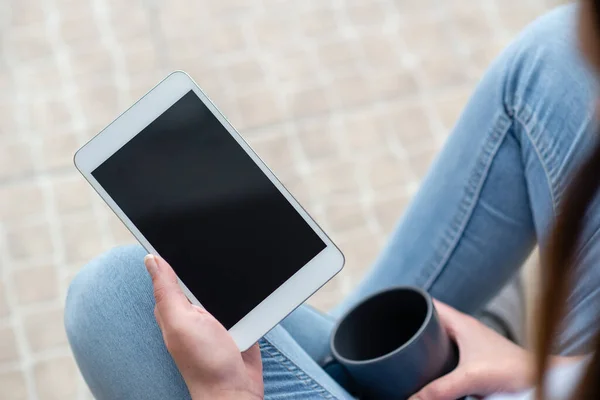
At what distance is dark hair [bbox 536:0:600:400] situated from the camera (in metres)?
0.39

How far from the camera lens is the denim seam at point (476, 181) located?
74cm

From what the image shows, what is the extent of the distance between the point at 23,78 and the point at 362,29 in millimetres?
664

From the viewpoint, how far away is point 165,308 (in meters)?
0.60

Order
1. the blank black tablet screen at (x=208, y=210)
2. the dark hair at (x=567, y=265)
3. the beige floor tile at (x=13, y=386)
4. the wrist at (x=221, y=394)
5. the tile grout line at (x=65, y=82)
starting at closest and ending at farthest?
1. the dark hair at (x=567, y=265)
2. the wrist at (x=221, y=394)
3. the blank black tablet screen at (x=208, y=210)
4. the beige floor tile at (x=13, y=386)
5. the tile grout line at (x=65, y=82)

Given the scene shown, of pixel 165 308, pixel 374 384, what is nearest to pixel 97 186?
pixel 165 308

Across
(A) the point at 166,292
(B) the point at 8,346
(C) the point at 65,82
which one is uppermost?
(C) the point at 65,82

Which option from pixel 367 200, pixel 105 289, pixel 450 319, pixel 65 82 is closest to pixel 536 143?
pixel 450 319

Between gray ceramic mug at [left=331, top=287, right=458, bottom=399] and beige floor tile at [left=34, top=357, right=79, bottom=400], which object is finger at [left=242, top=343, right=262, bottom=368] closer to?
gray ceramic mug at [left=331, top=287, right=458, bottom=399]

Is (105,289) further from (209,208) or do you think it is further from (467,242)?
(467,242)

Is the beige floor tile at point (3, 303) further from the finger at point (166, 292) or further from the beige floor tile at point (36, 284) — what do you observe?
the finger at point (166, 292)

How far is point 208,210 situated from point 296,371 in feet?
0.57

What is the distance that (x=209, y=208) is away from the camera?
27.4 inches

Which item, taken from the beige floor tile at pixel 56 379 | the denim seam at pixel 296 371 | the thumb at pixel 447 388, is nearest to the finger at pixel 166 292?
the denim seam at pixel 296 371

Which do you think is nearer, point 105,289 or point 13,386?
point 105,289
